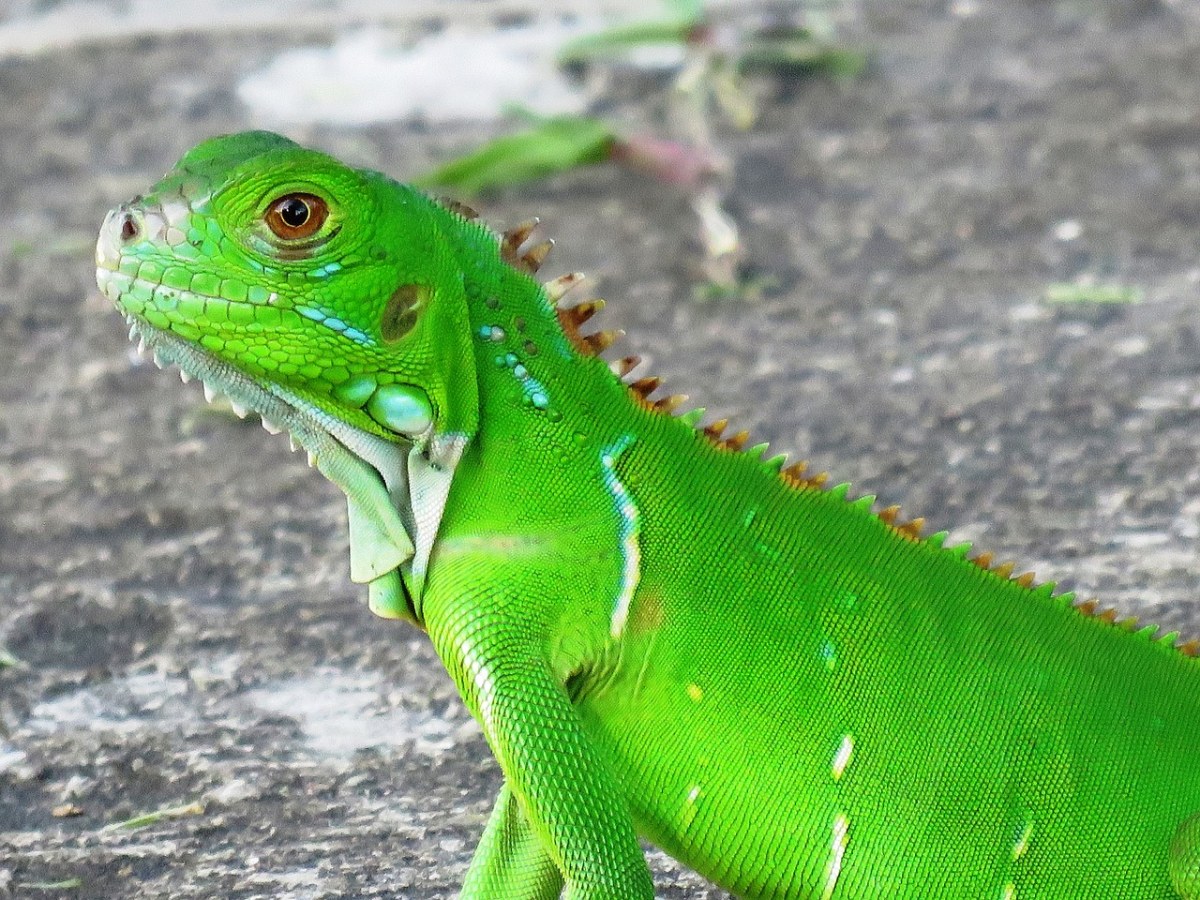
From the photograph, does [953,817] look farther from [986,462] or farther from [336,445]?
[986,462]

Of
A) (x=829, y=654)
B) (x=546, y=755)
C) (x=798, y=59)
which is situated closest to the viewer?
(x=546, y=755)

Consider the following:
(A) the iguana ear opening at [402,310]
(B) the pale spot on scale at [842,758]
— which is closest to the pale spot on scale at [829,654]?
(B) the pale spot on scale at [842,758]

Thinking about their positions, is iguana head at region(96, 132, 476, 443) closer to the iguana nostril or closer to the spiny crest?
the iguana nostril

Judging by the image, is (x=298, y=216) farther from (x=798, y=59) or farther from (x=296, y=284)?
(x=798, y=59)

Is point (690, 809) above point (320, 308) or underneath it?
underneath

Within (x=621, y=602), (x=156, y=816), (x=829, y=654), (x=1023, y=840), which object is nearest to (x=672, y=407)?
(x=621, y=602)

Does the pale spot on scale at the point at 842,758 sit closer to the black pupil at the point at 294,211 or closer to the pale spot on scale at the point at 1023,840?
the pale spot on scale at the point at 1023,840
